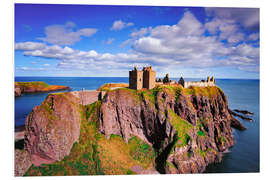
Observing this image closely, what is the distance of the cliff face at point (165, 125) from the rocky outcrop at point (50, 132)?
526cm

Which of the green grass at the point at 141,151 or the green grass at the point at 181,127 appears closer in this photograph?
the green grass at the point at 141,151

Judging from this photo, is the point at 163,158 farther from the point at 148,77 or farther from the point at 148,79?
the point at 148,77

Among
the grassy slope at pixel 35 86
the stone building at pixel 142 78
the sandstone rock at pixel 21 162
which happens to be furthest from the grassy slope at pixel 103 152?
the grassy slope at pixel 35 86

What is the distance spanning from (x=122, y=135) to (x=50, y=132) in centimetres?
1124

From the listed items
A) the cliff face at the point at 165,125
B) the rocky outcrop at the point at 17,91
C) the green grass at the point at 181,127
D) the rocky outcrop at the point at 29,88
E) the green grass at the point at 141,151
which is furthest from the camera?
the rocky outcrop at the point at 29,88

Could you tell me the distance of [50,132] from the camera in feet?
57.0

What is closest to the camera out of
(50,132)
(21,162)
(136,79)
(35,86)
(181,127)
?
(21,162)

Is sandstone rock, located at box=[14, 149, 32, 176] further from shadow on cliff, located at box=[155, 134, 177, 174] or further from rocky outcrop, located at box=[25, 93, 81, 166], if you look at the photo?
shadow on cliff, located at box=[155, 134, 177, 174]

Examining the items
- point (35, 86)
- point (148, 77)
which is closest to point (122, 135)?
point (148, 77)

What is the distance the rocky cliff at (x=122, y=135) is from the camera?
1736 centimetres

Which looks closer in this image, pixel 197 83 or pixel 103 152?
pixel 103 152

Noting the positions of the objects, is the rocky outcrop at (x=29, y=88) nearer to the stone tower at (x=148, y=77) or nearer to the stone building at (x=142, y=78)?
the stone building at (x=142, y=78)

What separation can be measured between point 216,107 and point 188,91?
10040mm

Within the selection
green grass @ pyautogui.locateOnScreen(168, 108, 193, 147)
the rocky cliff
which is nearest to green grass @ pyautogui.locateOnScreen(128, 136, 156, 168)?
the rocky cliff
